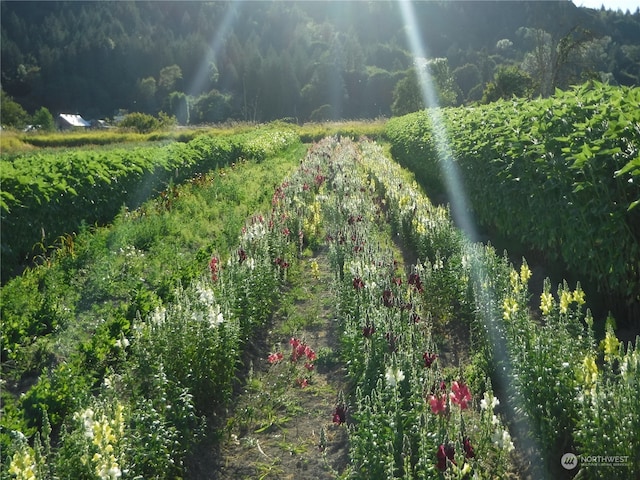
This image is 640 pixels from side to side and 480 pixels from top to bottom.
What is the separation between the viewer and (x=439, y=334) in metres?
5.40

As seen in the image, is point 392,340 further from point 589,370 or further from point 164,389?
point 164,389

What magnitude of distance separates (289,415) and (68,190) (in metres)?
7.09

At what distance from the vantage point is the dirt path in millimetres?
3814

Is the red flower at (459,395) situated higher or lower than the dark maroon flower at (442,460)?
higher

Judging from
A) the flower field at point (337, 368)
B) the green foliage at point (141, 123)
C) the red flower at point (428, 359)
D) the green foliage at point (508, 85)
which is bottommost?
the green foliage at point (141, 123)

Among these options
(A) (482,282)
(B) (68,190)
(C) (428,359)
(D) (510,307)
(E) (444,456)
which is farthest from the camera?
(B) (68,190)

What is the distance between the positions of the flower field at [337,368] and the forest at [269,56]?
124 ft

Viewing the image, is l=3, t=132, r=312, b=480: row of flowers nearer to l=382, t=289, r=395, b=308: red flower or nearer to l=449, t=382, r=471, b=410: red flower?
l=382, t=289, r=395, b=308: red flower

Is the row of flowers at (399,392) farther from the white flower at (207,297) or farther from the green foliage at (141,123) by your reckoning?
the green foliage at (141,123)

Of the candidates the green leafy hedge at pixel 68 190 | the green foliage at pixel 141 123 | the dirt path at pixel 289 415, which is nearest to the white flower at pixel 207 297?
the dirt path at pixel 289 415

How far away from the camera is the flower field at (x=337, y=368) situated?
2.93 m

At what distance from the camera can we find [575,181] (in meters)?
5.03

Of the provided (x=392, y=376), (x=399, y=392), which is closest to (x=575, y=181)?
(x=399, y=392)

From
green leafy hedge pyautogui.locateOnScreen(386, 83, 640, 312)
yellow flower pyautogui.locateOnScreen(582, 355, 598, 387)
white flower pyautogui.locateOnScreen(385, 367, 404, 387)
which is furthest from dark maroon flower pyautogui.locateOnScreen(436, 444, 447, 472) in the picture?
green leafy hedge pyautogui.locateOnScreen(386, 83, 640, 312)
